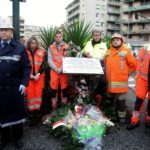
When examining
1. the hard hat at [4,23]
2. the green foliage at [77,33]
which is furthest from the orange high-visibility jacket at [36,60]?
the green foliage at [77,33]

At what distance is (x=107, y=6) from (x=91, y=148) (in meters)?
80.9

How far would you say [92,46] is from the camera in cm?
641

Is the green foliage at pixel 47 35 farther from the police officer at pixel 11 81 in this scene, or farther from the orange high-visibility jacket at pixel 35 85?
the police officer at pixel 11 81

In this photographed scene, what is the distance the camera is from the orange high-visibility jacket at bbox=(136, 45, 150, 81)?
5480 millimetres

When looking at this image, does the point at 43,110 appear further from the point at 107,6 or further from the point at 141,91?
the point at 107,6

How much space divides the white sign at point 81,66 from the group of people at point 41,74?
0.52 feet

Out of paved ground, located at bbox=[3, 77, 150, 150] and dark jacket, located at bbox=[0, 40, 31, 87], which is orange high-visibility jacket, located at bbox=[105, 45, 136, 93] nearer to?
paved ground, located at bbox=[3, 77, 150, 150]

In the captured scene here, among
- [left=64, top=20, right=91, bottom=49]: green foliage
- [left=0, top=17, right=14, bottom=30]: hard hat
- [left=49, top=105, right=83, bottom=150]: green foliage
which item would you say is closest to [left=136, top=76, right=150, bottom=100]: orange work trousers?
[left=49, top=105, right=83, bottom=150]: green foliage

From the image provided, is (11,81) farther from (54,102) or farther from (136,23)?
(136,23)

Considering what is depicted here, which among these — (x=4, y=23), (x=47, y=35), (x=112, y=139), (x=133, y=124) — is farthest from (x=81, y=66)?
(x=4, y=23)

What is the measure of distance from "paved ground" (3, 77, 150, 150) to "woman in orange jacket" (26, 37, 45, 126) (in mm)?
501

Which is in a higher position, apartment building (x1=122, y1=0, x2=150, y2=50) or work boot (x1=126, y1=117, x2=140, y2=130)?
apartment building (x1=122, y1=0, x2=150, y2=50)

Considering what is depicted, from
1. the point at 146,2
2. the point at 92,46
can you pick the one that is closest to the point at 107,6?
the point at 146,2

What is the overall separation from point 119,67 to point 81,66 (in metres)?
0.71
